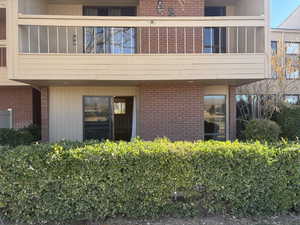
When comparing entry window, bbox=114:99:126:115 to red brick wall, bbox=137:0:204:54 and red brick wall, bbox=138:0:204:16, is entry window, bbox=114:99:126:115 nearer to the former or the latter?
red brick wall, bbox=137:0:204:54

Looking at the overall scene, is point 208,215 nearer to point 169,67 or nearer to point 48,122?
point 169,67

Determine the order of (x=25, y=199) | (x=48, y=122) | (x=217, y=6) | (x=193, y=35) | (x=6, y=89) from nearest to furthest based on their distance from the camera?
(x=25, y=199) < (x=193, y=35) < (x=48, y=122) < (x=217, y=6) < (x=6, y=89)

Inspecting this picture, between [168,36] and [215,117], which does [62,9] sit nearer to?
[168,36]

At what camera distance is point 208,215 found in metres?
4.00

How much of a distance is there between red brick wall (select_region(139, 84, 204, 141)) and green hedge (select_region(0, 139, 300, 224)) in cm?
379

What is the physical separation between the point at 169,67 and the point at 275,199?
13.4 feet

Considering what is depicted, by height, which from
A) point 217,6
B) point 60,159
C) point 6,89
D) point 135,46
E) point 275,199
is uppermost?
point 217,6

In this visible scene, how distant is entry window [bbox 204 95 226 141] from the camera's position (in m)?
8.69

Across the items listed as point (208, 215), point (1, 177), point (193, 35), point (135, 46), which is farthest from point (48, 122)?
point (208, 215)

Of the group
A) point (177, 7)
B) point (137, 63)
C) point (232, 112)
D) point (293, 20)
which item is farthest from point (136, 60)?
point (293, 20)

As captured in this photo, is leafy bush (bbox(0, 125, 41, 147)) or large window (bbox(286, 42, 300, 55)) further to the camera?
large window (bbox(286, 42, 300, 55))

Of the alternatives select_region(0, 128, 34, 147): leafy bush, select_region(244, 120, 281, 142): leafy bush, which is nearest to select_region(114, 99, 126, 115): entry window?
select_region(0, 128, 34, 147): leafy bush

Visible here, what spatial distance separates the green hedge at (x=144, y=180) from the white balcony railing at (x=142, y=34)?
12.3ft

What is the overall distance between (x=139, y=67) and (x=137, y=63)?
0.41ft
